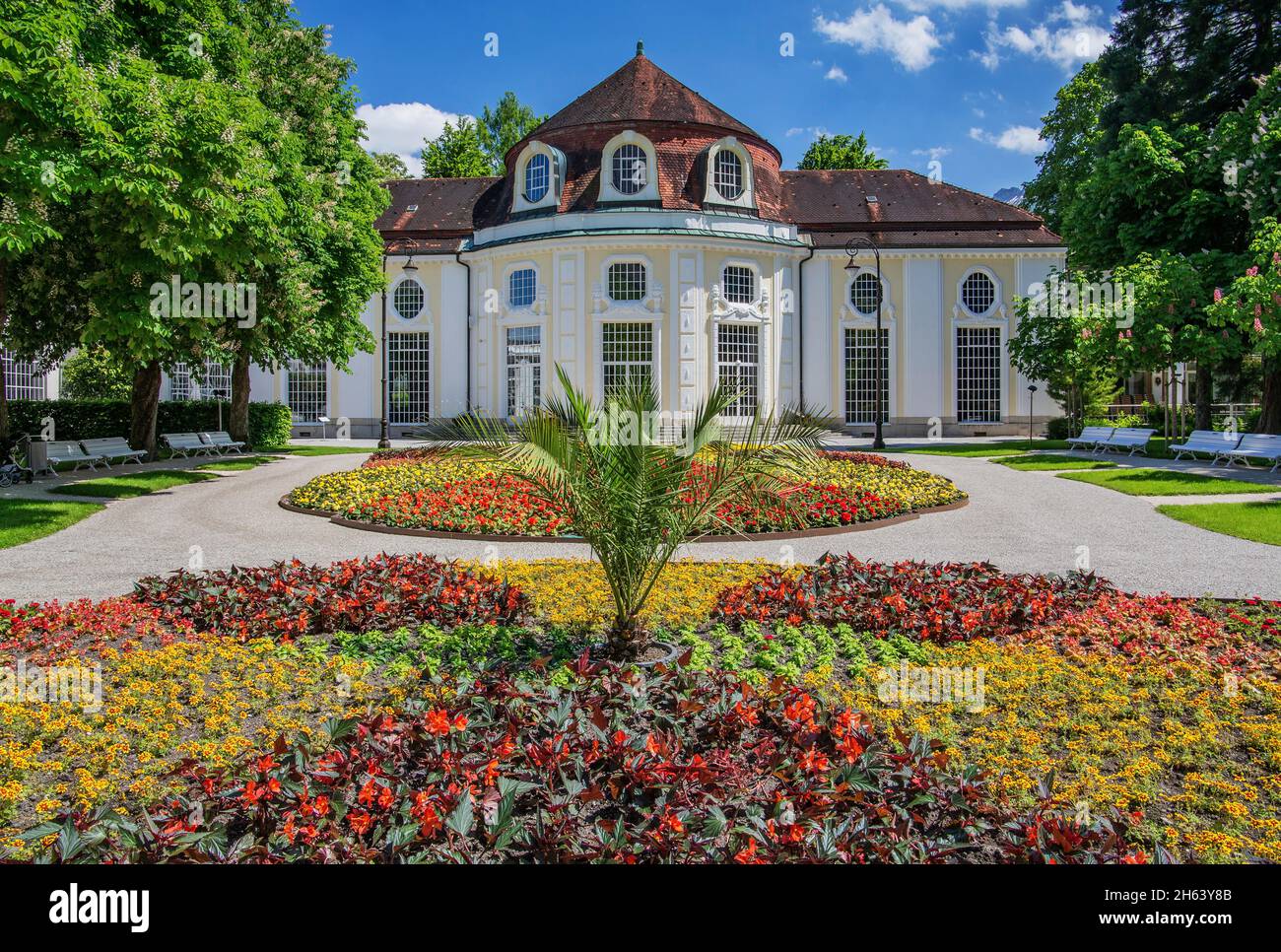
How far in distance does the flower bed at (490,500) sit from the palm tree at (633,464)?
5.18m

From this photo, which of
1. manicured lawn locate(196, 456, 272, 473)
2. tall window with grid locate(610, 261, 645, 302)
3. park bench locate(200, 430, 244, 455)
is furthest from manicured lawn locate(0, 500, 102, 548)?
tall window with grid locate(610, 261, 645, 302)

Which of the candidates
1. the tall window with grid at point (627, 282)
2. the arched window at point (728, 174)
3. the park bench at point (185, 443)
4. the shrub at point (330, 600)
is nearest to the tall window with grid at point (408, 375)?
the tall window with grid at point (627, 282)

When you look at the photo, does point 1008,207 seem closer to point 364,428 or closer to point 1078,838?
point 364,428

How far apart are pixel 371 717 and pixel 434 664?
3.96ft

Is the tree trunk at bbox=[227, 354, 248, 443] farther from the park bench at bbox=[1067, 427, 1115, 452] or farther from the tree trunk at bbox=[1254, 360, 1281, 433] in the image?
the tree trunk at bbox=[1254, 360, 1281, 433]

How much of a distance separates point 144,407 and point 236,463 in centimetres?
267

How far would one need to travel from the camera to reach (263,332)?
22578 millimetres

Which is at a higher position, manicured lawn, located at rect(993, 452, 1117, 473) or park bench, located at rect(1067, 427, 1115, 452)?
park bench, located at rect(1067, 427, 1115, 452)

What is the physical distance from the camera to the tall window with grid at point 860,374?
126 feet

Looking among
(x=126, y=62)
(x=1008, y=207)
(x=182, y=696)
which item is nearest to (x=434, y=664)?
(x=182, y=696)

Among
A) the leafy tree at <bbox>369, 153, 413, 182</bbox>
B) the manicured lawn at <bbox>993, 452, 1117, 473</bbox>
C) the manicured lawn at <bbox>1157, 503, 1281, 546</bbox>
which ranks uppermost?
the leafy tree at <bbox>369, 153, 413, 182</bbox>

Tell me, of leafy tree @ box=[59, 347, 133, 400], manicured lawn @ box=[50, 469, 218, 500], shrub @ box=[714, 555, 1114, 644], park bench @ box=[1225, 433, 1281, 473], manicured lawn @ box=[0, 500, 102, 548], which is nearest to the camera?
shrub @ box=[714, 555, 1114, 644]

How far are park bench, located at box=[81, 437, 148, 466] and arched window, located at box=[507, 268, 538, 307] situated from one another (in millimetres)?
15139

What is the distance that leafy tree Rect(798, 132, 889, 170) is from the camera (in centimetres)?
5228
